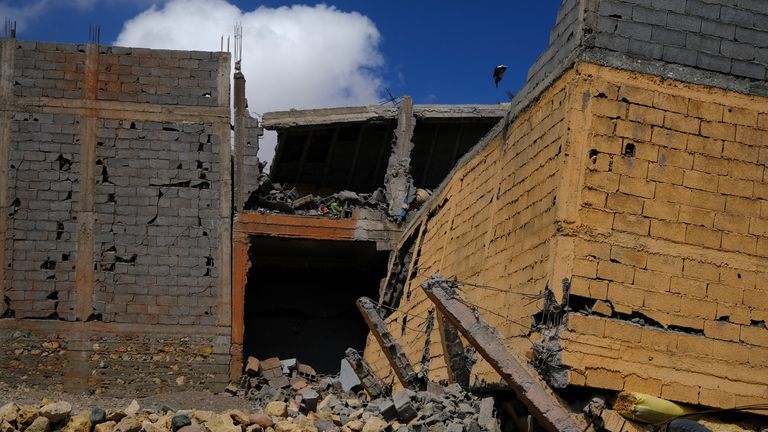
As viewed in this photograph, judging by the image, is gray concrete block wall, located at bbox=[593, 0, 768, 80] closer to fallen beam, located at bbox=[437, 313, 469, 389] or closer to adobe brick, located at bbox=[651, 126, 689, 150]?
adobe brick, located at bbox=[651, 126, 689, 150]

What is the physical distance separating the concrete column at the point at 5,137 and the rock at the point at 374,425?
8.36 meters

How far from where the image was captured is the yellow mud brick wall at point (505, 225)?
8.79m

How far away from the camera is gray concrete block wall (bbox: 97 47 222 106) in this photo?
16.3 meters

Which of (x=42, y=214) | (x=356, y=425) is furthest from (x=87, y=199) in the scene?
(x=356, y=425)

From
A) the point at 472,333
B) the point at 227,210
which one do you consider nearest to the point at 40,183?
the point at 227,210

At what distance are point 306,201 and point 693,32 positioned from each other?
956 cm

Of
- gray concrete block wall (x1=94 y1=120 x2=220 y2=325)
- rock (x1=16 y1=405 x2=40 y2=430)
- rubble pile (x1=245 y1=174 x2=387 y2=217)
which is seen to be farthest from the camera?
rubble pile (x1=245 y1=174 x2=387 y2=217)

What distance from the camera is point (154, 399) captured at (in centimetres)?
1541

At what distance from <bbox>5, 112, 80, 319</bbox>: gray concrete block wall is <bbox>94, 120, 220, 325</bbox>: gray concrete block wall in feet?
1.45

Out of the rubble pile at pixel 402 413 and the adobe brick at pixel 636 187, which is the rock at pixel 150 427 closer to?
the rubble pile at pixel 402 413

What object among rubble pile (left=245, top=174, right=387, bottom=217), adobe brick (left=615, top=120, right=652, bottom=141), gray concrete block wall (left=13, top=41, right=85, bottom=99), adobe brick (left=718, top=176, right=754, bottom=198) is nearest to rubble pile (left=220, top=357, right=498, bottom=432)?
adobe brick (left=615, top=120, right=652, bottom=141)

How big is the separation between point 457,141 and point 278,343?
5286 mm

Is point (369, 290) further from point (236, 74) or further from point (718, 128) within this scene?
point (718, 128)

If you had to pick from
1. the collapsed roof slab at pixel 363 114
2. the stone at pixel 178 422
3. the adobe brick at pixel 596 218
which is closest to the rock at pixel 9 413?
the stone at pixel 178 422
